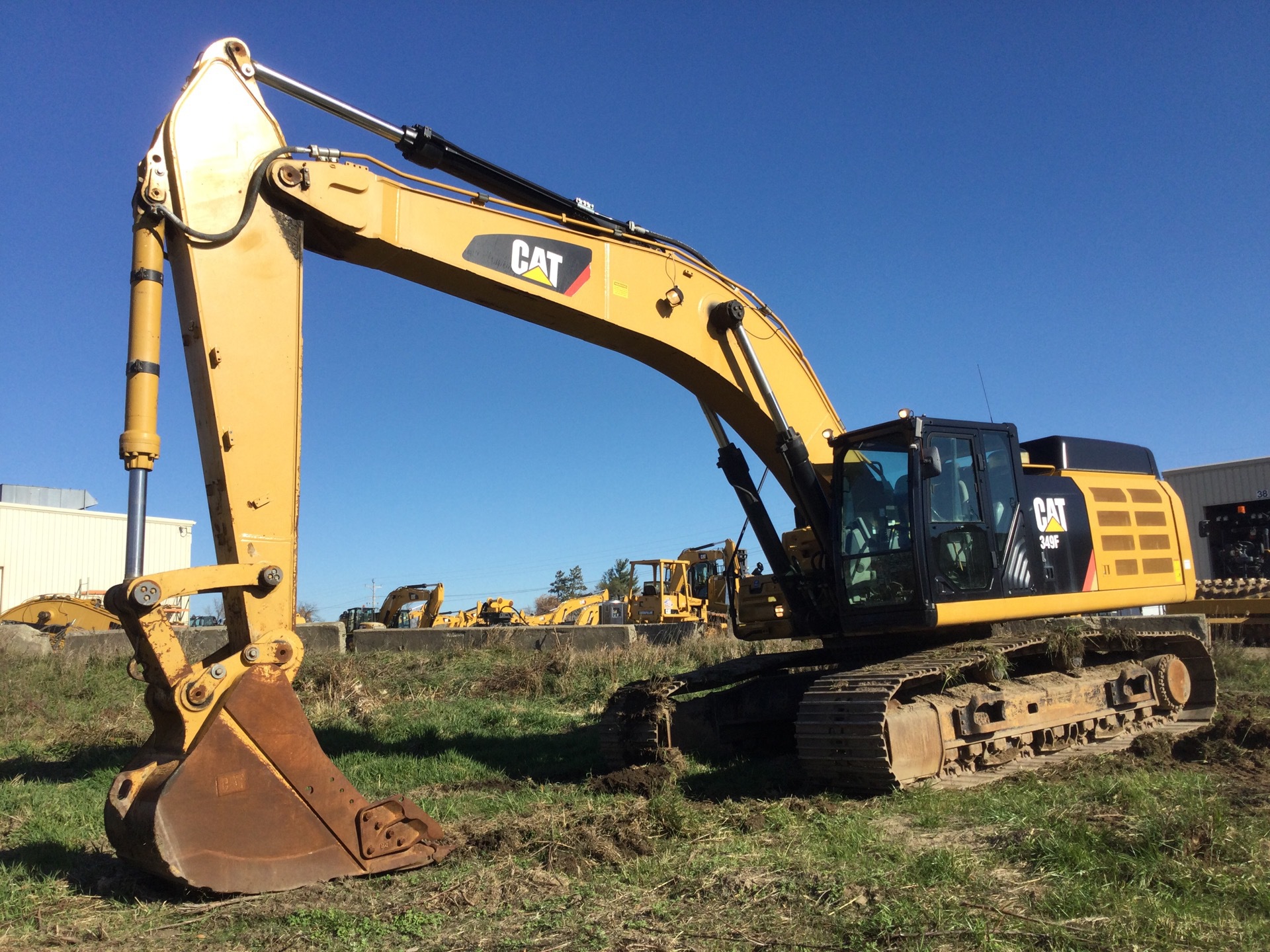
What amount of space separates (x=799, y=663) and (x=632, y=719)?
194cm

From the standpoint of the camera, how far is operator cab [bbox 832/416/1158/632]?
7.27 m

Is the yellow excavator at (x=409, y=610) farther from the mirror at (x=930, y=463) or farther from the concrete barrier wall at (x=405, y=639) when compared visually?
the mirror at (x=930, y=463)

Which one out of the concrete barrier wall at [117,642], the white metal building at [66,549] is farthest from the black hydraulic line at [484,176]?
the white metal building at [66,549]

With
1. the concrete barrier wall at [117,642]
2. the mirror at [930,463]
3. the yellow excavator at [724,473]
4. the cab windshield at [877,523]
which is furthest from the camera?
the concrete barrier wall at [117,642]

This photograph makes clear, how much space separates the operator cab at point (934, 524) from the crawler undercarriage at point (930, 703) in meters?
0.48

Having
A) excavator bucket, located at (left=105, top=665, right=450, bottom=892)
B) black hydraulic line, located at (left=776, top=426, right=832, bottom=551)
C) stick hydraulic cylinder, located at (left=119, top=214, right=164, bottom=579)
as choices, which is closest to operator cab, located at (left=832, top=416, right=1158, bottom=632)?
black hydraulic line, located at (left=776, top=426, right=832, bottom=551)

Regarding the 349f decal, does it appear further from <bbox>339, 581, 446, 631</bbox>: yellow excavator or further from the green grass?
<bbox>339, 581, 446, 631</bbox>: yellow excavator

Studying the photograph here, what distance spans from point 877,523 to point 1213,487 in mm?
28159

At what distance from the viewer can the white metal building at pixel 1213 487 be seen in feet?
95.0

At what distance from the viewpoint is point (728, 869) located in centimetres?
479

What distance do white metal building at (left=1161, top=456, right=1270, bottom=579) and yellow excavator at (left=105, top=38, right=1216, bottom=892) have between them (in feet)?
72.5

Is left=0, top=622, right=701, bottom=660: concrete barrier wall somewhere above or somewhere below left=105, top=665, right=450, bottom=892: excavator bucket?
above

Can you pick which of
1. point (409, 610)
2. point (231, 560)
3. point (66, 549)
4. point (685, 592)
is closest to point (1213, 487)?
point (685, 592)

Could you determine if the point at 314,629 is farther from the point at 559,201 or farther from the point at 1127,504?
the point at 1127,504
